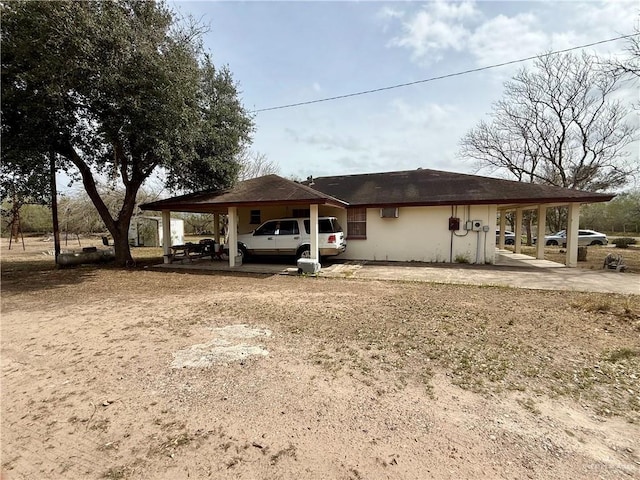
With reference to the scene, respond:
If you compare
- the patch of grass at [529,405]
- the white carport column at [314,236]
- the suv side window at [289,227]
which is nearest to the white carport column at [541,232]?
the white carport column at [314,236]

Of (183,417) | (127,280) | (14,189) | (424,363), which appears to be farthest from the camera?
(14,189)

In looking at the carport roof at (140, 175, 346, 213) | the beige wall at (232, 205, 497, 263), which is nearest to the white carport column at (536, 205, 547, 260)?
the beige wall at (232, 205, 497, 263)

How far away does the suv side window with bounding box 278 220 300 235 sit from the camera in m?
11.8

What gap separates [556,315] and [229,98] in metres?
12.8

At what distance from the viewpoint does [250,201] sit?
428 inches

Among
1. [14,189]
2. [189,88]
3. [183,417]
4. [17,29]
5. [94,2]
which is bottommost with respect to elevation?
[183,417]

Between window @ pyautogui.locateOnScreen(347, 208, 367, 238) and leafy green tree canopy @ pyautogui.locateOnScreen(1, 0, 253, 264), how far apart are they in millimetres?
6005

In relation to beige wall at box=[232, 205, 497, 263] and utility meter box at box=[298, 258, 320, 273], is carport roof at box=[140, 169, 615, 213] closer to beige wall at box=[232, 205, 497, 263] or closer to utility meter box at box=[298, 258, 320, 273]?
beige wall at box=[232, 205, 497, 263]

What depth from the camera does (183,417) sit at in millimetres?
2826

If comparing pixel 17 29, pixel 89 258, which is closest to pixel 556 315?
pixel 17 29

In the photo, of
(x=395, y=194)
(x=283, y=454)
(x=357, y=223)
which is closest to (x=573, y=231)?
(x=395, y=194)

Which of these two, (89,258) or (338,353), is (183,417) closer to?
(338,353)

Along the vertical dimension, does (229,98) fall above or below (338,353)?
above

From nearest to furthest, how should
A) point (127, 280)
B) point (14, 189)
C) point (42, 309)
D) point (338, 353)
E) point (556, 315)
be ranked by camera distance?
point (338, 353), point (556, 315), point (42, 309), point (127, 280), point (14, 189)
